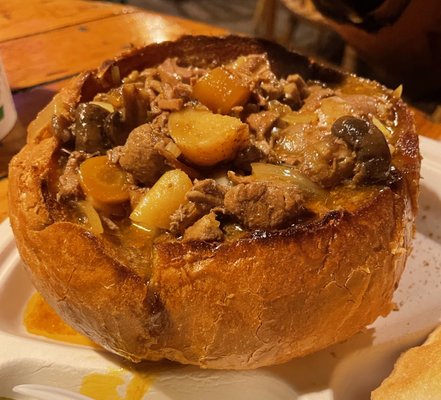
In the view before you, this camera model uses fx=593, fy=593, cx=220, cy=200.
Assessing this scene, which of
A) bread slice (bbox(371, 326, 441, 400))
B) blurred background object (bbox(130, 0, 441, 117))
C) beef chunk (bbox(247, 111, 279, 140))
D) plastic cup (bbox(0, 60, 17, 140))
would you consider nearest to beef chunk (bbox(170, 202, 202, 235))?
beef chunk (bbox(247, 111, 279, 140))

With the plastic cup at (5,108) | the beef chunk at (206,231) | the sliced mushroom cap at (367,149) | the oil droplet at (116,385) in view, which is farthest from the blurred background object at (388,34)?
the oil droplet at (116,385)

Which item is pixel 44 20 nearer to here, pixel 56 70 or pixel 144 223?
pixel 56 70

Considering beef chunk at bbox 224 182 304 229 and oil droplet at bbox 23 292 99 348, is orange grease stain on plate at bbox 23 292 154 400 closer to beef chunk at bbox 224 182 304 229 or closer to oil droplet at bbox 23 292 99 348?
oil droplet at bbox 23 292 99 348

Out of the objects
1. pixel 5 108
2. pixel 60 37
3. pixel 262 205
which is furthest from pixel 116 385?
pixel 60 37

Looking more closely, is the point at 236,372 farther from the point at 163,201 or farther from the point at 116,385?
the point at 163,201

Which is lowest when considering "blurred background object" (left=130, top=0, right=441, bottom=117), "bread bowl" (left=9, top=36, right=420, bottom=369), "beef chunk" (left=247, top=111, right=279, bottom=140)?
"blurred background object" (left=130, top=0, right=441, bottom=117)

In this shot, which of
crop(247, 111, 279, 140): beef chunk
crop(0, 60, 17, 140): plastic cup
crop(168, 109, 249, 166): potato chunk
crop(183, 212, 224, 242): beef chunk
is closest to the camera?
crop(183, 212, 224, 242): beef chunk

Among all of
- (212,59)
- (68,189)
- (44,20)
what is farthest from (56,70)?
(68,189)

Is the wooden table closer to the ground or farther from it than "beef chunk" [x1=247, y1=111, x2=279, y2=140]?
closer to the ground
